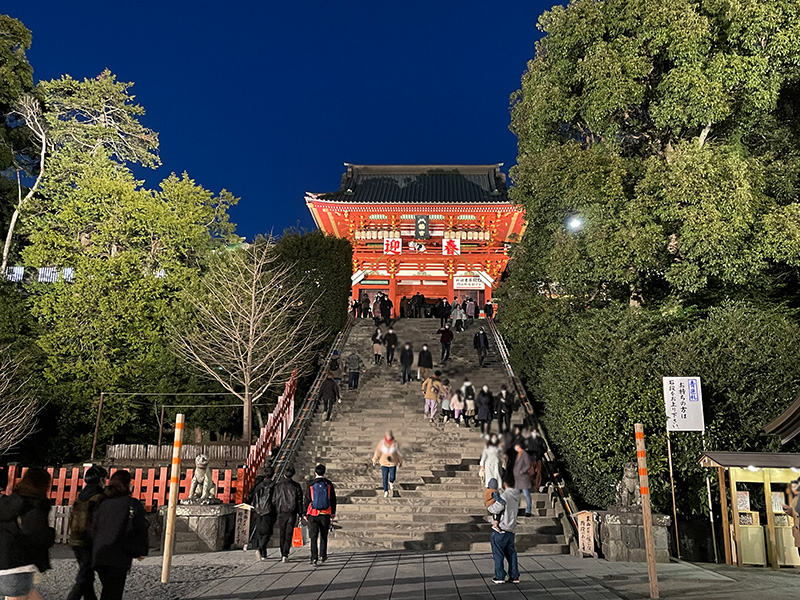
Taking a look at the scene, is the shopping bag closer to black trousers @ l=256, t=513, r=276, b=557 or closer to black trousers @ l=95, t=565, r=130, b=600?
black trousers @ l=256, t=513, r=276, b=557

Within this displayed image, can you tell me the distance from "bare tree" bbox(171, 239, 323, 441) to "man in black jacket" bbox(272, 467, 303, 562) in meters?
7.29

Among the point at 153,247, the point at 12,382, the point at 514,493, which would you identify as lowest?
the point at 514,493

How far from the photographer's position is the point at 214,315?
58.0 feet

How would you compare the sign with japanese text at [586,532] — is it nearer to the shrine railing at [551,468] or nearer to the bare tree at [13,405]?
the shrine railing at [551,468]

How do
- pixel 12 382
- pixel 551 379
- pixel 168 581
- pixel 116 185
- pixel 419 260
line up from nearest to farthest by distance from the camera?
pixel 168 581
pixel 551 379
pixel 12 382
pixel 116 185
pixel 419 260

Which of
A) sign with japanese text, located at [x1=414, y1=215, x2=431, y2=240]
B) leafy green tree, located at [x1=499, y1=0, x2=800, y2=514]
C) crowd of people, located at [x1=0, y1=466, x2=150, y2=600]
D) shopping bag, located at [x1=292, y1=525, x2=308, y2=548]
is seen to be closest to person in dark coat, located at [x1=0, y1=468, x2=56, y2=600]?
crowd of people, located at [x1=0, y1=466, x2=150, y2=600]

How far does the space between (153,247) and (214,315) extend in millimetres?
3800

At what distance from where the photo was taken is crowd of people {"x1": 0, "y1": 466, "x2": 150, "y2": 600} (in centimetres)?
442

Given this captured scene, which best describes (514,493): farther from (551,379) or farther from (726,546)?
(551,379)

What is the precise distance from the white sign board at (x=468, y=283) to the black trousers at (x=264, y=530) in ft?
75.0

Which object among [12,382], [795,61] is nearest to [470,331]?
[795,61]

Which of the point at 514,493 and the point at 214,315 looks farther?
the point at 214,315

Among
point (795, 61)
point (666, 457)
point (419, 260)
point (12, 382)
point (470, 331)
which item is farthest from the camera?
point (419, 260)

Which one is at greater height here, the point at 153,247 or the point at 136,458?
the point at 153,247
